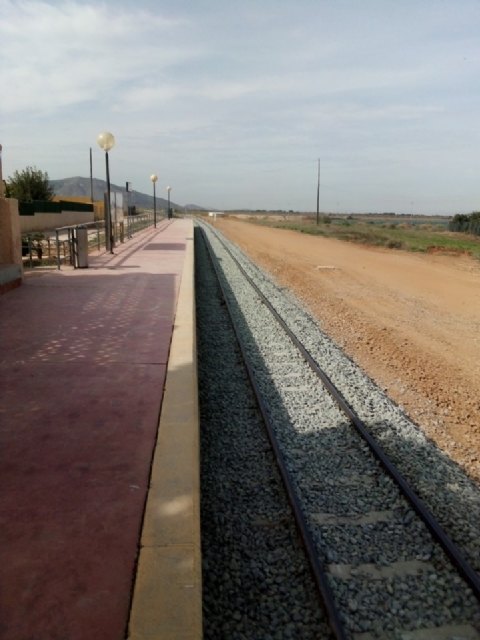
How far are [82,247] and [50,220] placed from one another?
25.2 m

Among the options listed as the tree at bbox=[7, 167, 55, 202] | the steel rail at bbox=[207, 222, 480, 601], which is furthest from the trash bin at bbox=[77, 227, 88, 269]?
the tree at bbox=[7, 167, 55, 202]

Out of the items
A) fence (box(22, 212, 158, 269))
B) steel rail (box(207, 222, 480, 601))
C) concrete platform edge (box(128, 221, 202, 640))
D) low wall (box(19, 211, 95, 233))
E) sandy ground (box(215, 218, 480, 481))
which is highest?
low wall (box(19, 211, 95, 233))

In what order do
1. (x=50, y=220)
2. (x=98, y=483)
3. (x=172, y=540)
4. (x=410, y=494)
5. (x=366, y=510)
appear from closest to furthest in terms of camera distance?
(x=172, y=540)
(x=98, y=483)
(x=366, y=510)
(x=410, y=494)
(x=50, y=220)

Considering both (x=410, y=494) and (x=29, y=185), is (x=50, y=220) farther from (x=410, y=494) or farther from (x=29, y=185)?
(x=410, y=494)

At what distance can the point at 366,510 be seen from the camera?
4.43 metres

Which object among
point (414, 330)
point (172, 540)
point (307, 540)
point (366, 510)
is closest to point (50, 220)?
point (414, 330)

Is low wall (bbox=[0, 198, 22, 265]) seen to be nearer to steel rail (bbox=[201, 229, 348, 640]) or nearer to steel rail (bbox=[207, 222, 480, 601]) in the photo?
steel rail (bbox=[207, 222, 480, 601])

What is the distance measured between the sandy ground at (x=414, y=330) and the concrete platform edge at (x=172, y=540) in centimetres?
302

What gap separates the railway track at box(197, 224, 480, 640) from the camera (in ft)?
10.9

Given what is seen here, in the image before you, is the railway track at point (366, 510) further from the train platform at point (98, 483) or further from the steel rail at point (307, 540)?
the train platform at point (98, 483)

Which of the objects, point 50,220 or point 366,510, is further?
point 50,220

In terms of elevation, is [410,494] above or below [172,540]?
below

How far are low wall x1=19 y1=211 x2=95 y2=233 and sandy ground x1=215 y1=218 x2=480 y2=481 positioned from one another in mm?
15165

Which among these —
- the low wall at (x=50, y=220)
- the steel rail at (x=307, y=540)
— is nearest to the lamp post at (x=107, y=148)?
the steel rail at (x=307, y=540)
